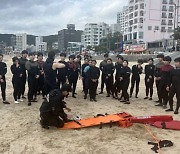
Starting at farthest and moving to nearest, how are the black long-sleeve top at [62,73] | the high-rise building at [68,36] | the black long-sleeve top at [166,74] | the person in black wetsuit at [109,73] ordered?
1. the high-rise building at [68,36]
2. the person in black wetsuit at [109,73]
3. the black long-sleeve top at [62,73]
4. the black long-sleeve top at [166,74]

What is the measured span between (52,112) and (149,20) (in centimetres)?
7784

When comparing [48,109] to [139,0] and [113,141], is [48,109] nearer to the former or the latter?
[113,141]

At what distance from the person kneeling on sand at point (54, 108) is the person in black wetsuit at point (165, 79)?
3.98m

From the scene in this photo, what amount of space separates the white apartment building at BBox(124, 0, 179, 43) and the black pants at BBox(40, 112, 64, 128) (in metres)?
72.3

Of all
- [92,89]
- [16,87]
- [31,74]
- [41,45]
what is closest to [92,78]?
[92,89]

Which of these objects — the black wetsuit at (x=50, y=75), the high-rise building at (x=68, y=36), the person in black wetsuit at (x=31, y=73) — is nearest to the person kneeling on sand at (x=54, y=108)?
the black wetsuit at (x=50, y=75)

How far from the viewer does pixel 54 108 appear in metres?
6.38

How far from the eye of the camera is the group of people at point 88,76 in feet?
28.0

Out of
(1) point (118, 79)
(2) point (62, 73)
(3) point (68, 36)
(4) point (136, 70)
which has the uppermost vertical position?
(3) point (68, 36)

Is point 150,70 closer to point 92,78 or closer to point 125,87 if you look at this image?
point 125,87

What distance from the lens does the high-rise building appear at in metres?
128

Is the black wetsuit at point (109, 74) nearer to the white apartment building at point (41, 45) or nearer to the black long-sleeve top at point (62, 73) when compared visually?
the black long-sleeve top at point (62, 73)

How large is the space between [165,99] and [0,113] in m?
5.40

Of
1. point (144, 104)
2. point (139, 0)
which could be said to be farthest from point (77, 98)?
point (139, 0)
